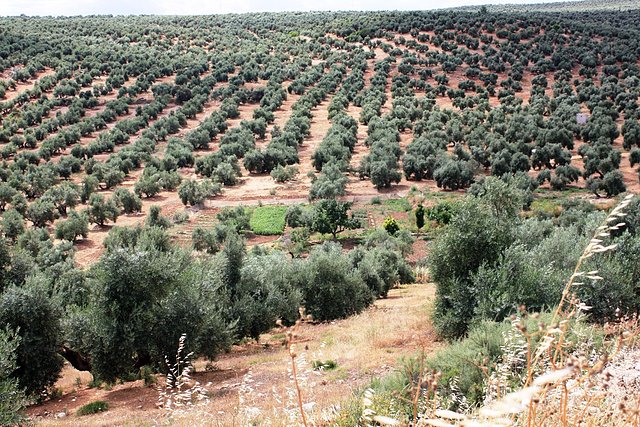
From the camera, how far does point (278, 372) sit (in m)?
13.8

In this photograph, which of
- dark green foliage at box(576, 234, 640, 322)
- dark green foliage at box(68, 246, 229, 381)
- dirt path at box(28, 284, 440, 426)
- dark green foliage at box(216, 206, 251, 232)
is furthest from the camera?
dark green foliage at box(216, 206, 251, 232)

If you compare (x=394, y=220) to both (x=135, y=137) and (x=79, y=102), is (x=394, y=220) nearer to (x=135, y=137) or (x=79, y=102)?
(x=135, y=137)

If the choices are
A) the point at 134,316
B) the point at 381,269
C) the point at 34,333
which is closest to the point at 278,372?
the point at 134,316

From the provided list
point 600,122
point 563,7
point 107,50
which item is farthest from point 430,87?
point 563,7

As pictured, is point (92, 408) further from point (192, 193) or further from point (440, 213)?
point (192, 193)

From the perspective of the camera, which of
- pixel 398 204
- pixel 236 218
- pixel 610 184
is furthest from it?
pixel 398 204

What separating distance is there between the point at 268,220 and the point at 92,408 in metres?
31.8

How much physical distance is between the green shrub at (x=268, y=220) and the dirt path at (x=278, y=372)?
834 inches

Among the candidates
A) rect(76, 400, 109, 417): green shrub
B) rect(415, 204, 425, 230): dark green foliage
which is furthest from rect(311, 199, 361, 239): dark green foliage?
rect(76, 400, 109, 417): green shrub

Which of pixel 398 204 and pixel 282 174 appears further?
pixel 282 174

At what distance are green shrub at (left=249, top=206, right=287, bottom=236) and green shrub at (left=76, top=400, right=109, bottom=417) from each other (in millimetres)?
29274

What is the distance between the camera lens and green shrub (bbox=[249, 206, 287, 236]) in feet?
140

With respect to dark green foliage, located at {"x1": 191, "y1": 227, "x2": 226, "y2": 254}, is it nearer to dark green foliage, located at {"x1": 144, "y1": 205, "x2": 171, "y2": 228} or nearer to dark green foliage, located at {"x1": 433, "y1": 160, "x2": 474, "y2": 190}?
dark green foliage, located at {"x1": 144, "y1": 205, "x2": 171, "y2": 228}

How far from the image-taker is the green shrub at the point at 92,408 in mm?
12948
